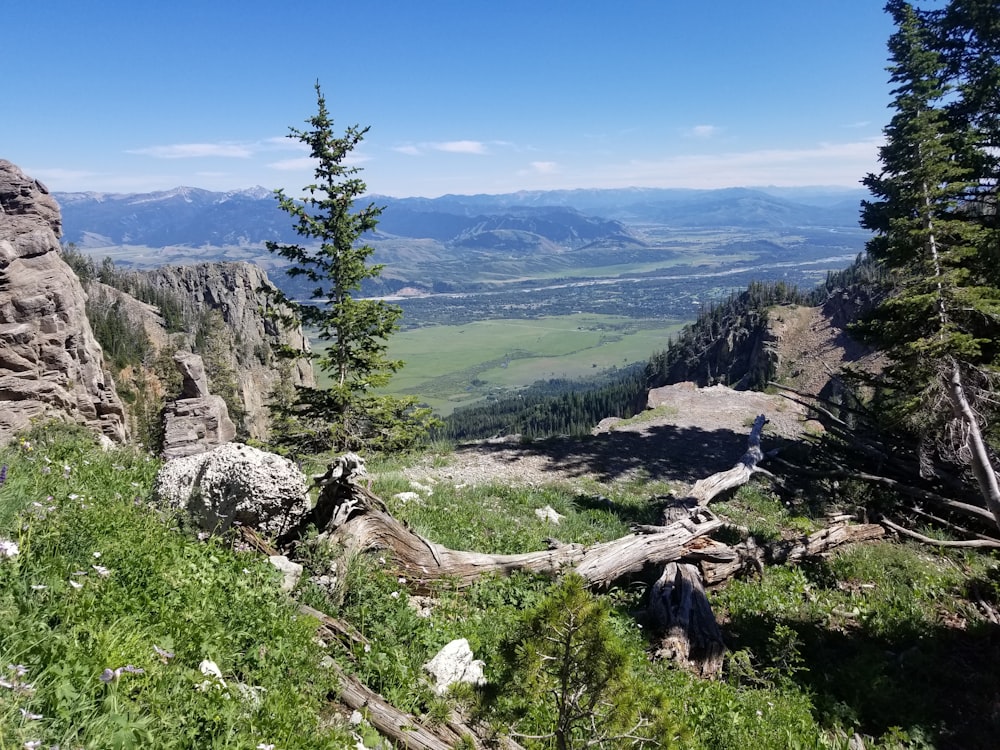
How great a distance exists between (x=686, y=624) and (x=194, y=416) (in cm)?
3495

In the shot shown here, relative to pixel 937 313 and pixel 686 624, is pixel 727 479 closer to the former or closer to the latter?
pixel 937 313

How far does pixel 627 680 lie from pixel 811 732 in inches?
162

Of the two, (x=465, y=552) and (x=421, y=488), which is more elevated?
(x=465, y=552)

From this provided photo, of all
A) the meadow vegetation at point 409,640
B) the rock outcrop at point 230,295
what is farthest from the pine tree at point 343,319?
the rock outcrop at point 230,295

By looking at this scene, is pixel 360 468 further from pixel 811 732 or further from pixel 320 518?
pixel 811 732

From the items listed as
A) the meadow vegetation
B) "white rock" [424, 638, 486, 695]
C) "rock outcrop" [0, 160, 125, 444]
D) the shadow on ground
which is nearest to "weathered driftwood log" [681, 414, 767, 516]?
the shadow on ground

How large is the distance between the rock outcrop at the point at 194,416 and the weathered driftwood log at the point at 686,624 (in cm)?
2801

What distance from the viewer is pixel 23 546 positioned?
430cm

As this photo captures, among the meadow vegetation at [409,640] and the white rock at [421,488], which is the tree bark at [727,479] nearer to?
the meadow vegetation at [409,640]

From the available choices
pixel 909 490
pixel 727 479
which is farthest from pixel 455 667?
pixel 909 490

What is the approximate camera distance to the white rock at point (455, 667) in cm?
546

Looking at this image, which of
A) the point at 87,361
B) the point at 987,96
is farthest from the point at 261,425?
the point at 987,96

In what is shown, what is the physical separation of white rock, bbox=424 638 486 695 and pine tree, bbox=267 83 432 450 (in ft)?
44.2

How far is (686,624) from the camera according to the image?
8328 mm
